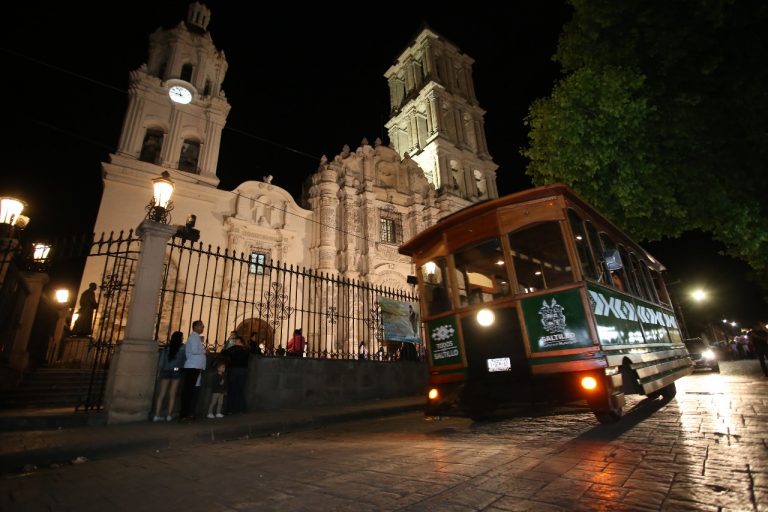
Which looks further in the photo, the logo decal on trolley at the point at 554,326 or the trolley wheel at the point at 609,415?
the logo decal on trolley at the point at 554,326

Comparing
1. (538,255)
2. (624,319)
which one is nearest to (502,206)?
(538,255)

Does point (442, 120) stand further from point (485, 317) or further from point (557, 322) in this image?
point (557, 322)

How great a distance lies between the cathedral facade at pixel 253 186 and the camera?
1823cm

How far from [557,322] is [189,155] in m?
21.3

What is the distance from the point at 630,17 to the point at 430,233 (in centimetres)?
718

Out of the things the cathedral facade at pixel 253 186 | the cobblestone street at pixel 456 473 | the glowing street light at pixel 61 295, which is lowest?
the cobblestone street at pixel 456 473

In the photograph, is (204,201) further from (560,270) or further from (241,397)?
(560,270)

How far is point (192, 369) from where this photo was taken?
6.93m

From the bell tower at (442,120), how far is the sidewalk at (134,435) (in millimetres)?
22145

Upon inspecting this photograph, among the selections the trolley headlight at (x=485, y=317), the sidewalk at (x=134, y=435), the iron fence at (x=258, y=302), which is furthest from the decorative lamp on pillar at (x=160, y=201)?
the trolley headlight at (x=485, y=317)

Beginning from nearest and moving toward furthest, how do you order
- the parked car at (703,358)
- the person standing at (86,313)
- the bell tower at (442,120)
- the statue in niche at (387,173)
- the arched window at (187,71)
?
the person standing at (86,313), the parked car at (703,358), the arched window at (187,71), the statue in niche at (387,173), the bell tower at (442,120)

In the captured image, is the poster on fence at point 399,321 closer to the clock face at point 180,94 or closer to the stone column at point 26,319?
the stone column at point 26,319

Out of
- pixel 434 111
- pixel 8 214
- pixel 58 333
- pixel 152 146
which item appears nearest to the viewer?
pixel 8 214

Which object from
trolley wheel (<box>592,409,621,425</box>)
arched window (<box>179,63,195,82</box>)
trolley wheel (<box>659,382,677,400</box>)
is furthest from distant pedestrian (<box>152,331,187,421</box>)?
arched window (<box>179,63,195,82</box>)
